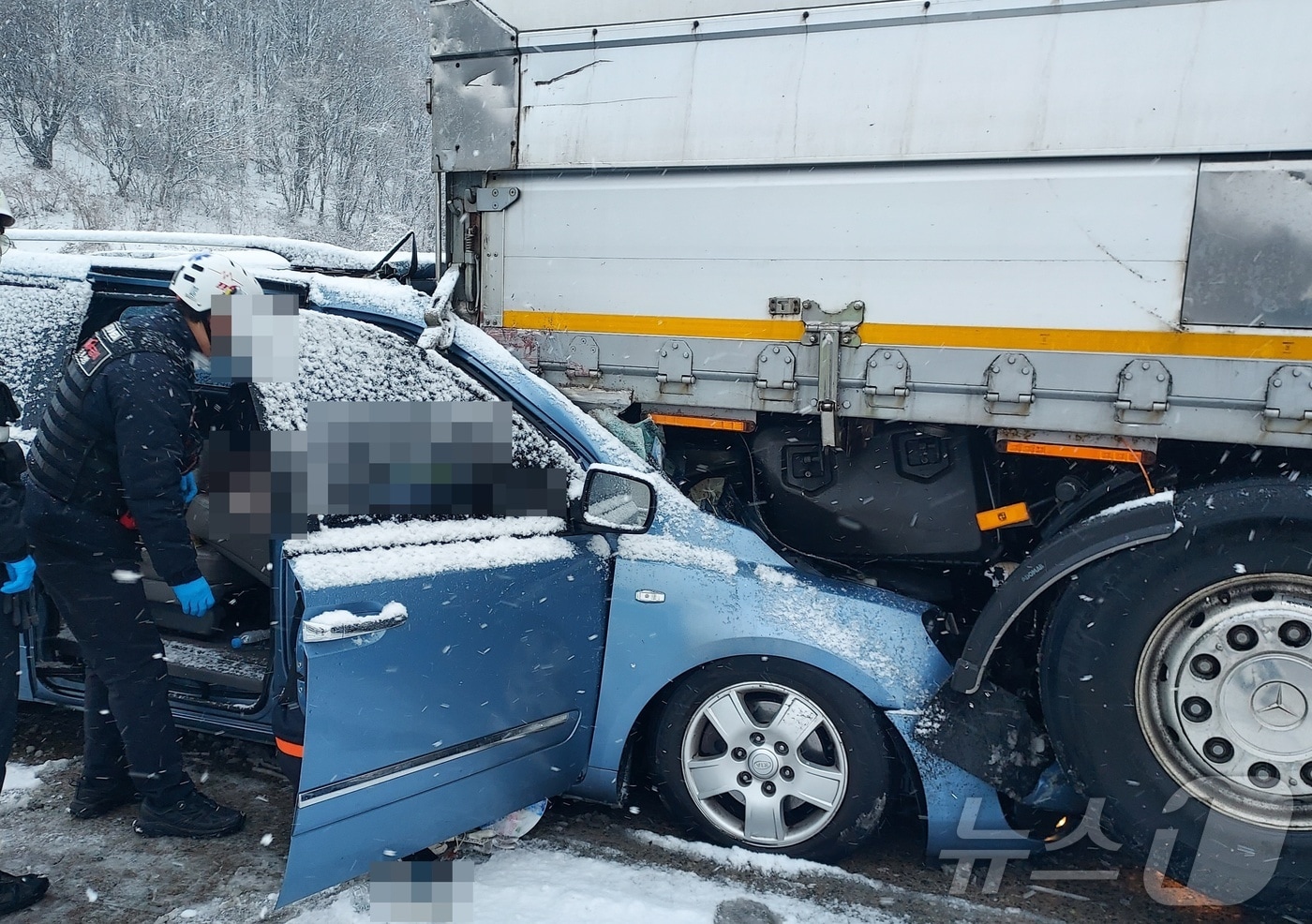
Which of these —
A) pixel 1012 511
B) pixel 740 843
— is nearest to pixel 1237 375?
pixel 1012 511

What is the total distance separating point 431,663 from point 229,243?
135 inches

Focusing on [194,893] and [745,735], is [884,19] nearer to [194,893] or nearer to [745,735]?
[745,735]

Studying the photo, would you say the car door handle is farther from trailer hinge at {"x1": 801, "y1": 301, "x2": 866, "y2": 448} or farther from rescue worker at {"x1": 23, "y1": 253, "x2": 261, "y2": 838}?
trailer hinge at {"x1": 801, "y1": 301, "x2": 866, "y2": 448}

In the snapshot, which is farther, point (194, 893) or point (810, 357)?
point (810, 357)

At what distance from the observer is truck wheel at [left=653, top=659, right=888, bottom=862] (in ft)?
8.59

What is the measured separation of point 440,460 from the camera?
2.55 m

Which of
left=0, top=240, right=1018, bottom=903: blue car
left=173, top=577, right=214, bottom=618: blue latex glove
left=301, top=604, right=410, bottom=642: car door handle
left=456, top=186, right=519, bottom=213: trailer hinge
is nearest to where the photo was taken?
left=301, top=604, right=410, bottom=642: car door handle

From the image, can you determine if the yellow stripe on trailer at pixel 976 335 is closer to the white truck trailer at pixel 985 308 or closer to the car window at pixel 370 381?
the white truck trailer at pixel 985 308

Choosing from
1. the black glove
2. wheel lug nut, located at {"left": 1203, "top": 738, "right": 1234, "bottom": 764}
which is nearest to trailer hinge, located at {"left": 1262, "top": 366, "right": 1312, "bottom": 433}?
wheel lug nut, located at {"left": 1203, "top": 738, "right": 1234, "bottom": 764}

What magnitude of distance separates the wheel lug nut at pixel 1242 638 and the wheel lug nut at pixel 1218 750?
29 centimetres

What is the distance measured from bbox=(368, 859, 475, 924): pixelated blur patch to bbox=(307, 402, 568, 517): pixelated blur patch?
104 centimetres

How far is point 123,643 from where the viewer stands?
9.32ft

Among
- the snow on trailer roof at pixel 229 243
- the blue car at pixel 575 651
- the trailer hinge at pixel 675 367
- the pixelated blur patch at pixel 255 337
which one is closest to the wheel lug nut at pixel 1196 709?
the blue car at pixel 575 651

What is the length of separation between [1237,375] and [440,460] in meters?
2.45
